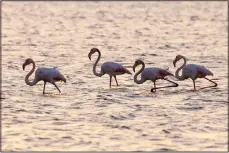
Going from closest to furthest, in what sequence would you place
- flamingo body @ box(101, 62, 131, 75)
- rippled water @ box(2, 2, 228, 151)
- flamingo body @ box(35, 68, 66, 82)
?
rippled water @ box(2, 2, 228, 151) < flamingo body @ box(35, 68, 66, 82) < flamingo body @ box(101, 62, 131, 75)

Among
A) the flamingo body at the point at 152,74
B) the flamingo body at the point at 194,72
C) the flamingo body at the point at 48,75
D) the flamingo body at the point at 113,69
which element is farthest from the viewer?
the flamingo body at the point at 113,69

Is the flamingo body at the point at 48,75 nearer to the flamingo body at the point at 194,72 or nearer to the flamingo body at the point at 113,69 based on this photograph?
the flamingo body at the point at 113,69

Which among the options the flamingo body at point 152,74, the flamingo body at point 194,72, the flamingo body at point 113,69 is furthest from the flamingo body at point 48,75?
the flamingo body at point 194,72

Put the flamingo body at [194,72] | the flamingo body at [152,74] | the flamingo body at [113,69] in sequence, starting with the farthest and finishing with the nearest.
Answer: the flamingo body at [113,69], the flamingo body at [194,72], the flamingo body at [152,74]

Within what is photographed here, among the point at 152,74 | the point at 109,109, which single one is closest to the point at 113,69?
the point at 152,74

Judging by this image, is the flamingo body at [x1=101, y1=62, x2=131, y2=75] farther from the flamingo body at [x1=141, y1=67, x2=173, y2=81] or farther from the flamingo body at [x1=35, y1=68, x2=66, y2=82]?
the flamingo body at [x1=35, y1=68, x2=66, y2=82]

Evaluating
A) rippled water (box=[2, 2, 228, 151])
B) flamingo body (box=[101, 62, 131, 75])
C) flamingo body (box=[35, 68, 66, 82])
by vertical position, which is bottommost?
rippled water (box=[2, 2, 228, 151])

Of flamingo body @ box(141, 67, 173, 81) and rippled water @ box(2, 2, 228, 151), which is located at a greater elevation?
flamingo body @ box(141, 67, 173, 81)

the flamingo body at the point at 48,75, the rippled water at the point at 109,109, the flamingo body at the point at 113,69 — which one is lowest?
the rippled water at the point at 109,109

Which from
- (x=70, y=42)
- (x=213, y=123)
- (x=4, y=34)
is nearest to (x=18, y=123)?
(x=213, y=123)

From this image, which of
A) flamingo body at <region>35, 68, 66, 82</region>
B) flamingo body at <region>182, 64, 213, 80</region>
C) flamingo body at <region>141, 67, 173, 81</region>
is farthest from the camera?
flamingo body at <region>182, 64, 213, 80</region>

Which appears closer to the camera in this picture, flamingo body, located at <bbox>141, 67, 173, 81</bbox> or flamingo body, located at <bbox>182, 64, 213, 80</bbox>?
flamingo body, located at <bbox>141, 67, 173, 81</bbox>

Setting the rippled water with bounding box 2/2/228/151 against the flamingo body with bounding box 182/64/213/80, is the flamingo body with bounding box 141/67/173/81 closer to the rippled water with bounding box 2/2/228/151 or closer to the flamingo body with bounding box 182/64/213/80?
the rippled water with bounding box 2/2/228/151

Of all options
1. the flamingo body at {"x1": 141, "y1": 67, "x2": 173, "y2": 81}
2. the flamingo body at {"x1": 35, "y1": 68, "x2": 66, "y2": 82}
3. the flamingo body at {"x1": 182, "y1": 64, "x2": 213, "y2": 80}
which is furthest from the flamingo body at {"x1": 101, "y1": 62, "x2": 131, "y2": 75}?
the flamingo body at {"x1": 35, "y1": 68, "x2": 66, "y2": 82}
